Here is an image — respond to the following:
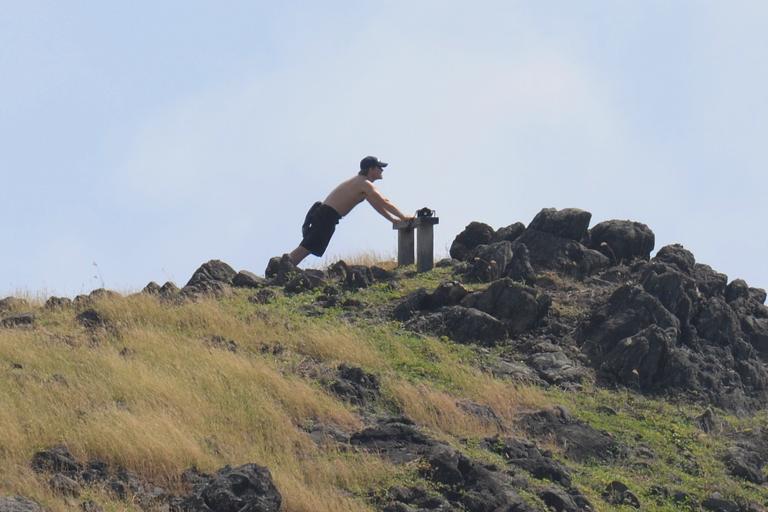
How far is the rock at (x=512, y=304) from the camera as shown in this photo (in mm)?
20562

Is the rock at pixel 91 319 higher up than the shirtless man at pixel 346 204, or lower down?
lower down

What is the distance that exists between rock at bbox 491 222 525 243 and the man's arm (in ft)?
6.82

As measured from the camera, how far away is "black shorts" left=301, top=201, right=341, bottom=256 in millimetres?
22453

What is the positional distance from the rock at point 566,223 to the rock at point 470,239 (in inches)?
39.1

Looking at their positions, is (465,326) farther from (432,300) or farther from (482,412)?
→ (482,412)

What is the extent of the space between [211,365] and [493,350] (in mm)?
4409

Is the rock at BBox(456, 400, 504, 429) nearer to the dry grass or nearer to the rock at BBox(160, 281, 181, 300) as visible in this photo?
the dry grass

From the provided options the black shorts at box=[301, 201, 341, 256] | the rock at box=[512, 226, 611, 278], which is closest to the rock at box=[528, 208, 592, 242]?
the rock at box=[512, 226, 611, 278]

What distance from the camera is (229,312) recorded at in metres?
19.9

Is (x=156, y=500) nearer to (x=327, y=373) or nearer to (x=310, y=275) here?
(x=327, y=373)

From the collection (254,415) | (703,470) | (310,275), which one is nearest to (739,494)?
(703,470)

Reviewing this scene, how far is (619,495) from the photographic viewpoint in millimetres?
15469

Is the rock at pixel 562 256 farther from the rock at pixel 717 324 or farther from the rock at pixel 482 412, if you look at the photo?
the rock at pixel 482 412

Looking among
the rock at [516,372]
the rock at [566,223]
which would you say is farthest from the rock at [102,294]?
the rock at [566,223]
